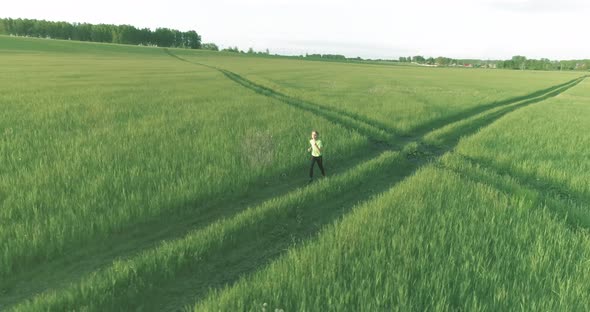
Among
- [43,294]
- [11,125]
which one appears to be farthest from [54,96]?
[43,294]

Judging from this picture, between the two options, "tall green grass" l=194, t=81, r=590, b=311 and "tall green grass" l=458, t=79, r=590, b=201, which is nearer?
"tall green grass" l=194, t=81, r=590, b=311

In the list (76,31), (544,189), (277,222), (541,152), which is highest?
(76,31)

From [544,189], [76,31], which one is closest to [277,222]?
[544,189]

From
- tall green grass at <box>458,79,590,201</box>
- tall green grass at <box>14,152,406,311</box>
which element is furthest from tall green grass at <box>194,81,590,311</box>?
tall green grass at <box>458,79,590,201</box>

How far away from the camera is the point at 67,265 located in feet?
13.0

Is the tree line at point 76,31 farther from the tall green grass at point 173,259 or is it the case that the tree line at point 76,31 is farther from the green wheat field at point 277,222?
the tall green grass at point 173,259

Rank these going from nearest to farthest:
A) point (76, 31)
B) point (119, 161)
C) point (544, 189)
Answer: point (119, 161) < point (544, 189) < point (76, 31)

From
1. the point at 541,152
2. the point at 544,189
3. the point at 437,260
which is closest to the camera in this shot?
the point at 437,260

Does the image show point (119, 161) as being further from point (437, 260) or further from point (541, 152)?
point (541, 152)

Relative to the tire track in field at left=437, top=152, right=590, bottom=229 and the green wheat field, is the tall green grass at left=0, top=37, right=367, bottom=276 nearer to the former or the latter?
the green wheat field

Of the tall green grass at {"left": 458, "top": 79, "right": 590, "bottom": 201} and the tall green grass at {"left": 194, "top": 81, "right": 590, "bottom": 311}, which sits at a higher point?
the tall green grass at {"left": 458, "top": 79, "right": 590, "bottom": 201}

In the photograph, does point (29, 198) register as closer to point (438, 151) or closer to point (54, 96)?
point (438, 151)

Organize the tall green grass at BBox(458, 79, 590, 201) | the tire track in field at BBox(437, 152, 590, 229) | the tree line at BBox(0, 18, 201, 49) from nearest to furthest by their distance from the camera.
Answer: the tire track in field at BBox(437, 152, 590, 229) → the tall green grass at BBox(458, 79, 590, 201) → the tree line at BBox(0, 18, 201, 49)

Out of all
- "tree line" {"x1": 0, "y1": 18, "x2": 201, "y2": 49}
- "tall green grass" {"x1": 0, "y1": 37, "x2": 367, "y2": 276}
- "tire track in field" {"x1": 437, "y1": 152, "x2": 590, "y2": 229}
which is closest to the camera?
"tall green grass" {"x1": 0, "y1": 37, "x2": 367, "y2": 276}
